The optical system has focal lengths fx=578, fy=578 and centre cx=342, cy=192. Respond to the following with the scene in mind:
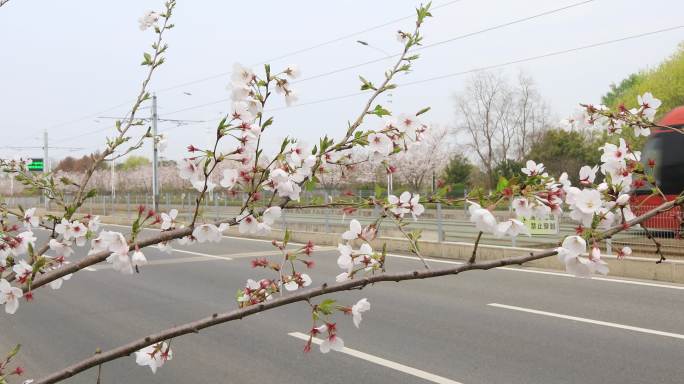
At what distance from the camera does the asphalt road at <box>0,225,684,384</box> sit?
206 inches

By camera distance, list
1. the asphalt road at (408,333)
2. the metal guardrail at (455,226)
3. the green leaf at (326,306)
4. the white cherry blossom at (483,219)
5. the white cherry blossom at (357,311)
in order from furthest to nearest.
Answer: the asphalt road at (408,333) < the metal guardrail at (455,226) < the white cherry blossom at (357,311) < the green leaf at (326,306) < the white cherry blossom at (483,219)

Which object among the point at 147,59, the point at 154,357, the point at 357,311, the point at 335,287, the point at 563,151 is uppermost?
the point at 563,151

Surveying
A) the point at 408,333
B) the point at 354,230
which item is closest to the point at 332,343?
the point at 354,230

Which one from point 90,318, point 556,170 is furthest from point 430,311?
point 556,170

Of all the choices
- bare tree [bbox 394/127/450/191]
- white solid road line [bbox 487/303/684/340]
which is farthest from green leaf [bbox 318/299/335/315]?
bare tree [bbox 394/127/450/191]

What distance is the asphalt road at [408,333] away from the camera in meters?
5.23

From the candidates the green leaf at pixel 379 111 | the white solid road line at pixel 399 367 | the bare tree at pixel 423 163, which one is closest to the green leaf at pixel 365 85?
the green leaf at pixel 379 111

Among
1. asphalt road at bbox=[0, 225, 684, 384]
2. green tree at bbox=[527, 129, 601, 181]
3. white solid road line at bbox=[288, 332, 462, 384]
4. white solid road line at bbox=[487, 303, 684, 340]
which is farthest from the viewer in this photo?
green tree at bbox=[527, 129, 601, 181]

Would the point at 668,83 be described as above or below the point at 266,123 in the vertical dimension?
above

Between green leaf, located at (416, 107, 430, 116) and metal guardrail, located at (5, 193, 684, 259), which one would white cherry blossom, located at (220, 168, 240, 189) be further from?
green leaf, located at (416, 107, 430, 116)

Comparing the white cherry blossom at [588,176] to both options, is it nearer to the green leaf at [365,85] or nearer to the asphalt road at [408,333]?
the green leaf at [365,85]

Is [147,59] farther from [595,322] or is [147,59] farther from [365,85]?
[595,322]

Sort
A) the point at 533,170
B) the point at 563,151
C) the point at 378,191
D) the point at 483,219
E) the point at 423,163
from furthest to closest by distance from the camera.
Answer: the point at 423,163 → the point at 563,151 → the point at 378,191 → the point at 533,170 → the point at 483,219

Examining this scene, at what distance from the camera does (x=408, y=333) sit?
259 inches
